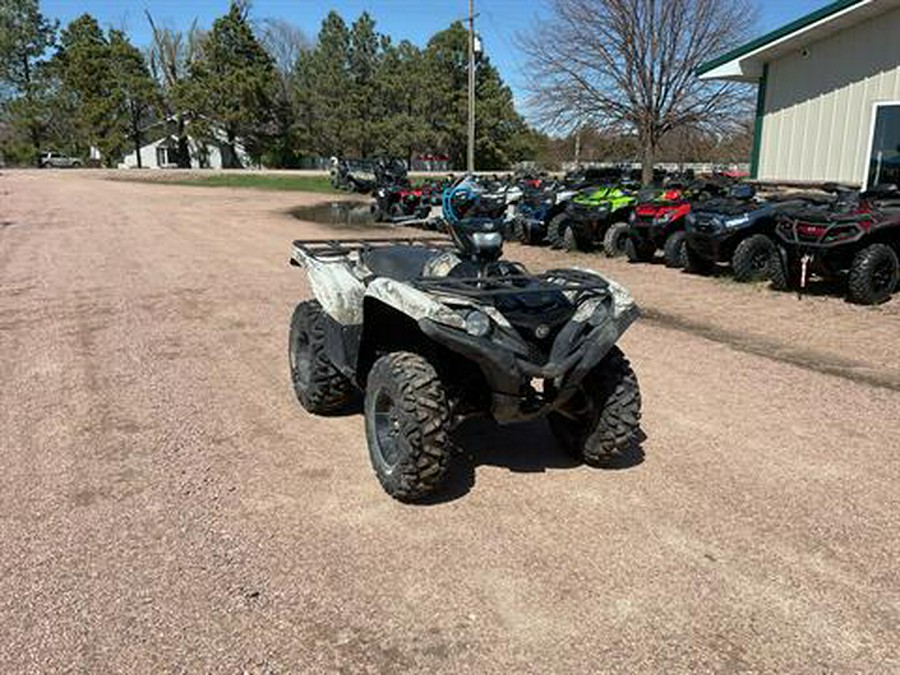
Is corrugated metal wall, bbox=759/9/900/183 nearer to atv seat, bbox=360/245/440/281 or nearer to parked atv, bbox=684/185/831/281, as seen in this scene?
parked atv, bbox=684/185/831/281

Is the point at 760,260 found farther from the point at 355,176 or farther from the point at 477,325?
the point at 355,176

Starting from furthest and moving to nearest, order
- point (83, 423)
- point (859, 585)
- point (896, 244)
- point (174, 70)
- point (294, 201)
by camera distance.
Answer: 1. point (174, 70)
2. point (294, 201)
3. point (896, 244)
4. point (83, 423)
5. point (859, 585)

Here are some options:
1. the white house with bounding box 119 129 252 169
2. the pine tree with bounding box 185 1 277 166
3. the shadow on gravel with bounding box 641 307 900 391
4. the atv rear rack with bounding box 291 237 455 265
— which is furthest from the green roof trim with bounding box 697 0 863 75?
the white house with bounding box 119 129 252 169

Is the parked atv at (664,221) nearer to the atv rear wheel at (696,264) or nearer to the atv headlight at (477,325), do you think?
the atv rear wheel at (696,264)

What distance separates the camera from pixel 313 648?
8.50 feet

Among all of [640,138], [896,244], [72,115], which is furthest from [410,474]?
[72,115]

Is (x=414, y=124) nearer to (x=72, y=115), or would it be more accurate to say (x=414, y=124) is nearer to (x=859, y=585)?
(x=72, y=115)

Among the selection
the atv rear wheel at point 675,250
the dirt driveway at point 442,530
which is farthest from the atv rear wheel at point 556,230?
the dirt driveway at point 442,530

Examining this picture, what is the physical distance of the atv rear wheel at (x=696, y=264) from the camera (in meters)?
10.4

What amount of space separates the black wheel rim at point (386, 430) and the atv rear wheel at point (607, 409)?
0.89 m

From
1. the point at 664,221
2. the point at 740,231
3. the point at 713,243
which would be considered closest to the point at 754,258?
the point at 740,231

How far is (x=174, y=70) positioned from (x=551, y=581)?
70.3 m

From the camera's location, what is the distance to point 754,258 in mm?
9398

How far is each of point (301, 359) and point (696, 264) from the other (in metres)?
7.10
